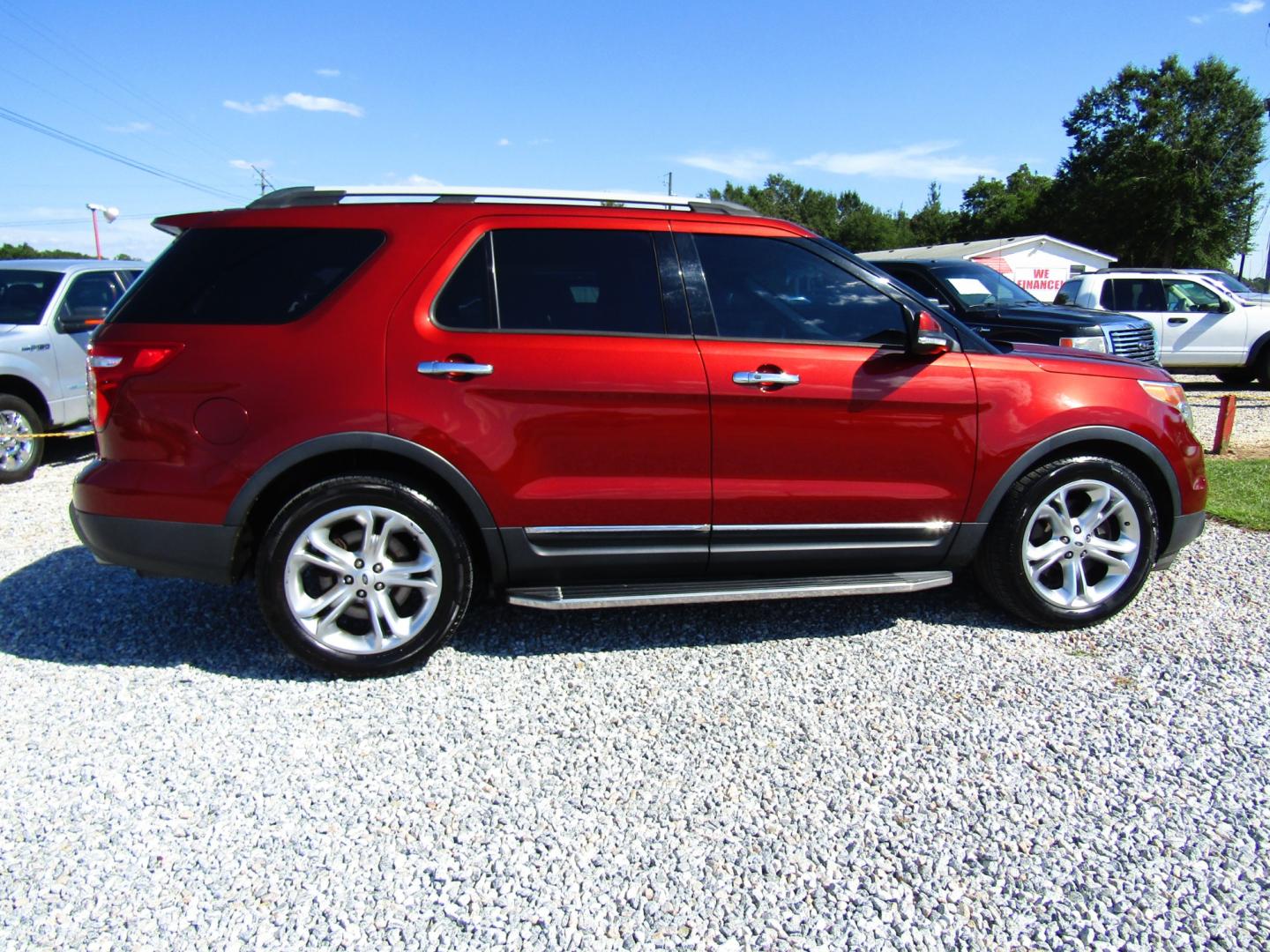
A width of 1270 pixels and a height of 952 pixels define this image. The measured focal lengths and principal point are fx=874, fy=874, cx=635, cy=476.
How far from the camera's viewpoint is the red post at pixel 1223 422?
7.93 metres

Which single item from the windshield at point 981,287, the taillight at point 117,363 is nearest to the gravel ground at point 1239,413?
the windshield at point 981,287

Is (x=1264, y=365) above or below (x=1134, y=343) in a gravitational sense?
below

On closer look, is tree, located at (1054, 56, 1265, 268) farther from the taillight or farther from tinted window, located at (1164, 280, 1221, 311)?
the taillight

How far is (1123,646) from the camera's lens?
3795 mm

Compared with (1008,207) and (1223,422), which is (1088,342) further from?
(1008,207)

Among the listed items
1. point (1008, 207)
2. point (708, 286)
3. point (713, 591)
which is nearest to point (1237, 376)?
point (708, 286)

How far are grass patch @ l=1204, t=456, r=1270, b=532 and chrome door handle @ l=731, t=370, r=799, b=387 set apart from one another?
10.1 ft

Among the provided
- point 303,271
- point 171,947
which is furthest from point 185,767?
point 303,271

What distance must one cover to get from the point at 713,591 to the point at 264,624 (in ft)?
6.90

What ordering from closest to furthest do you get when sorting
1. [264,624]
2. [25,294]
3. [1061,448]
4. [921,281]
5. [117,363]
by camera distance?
[117,363] < [1061,448] < [264,624] < [25,294] < [921,281]

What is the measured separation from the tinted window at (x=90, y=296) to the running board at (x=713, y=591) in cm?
651

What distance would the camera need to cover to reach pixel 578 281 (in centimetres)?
359

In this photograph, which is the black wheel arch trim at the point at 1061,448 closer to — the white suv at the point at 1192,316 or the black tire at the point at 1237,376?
the white suv at the point at 1192,316

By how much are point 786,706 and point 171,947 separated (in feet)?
6.76
